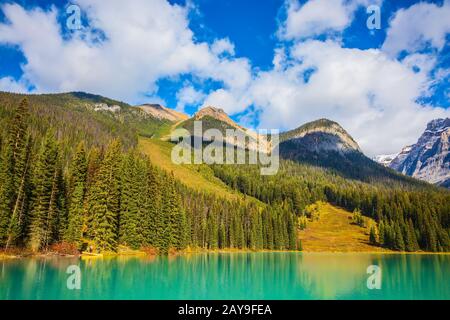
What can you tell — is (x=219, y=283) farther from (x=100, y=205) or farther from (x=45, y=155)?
(x=45, y=155)

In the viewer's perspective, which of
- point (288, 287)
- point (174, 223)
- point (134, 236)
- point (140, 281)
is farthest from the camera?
point (174, 223)

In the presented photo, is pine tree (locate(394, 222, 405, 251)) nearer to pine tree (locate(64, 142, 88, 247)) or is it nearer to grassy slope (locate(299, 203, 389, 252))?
grassy slope (locate(299, 203, 389, 252))

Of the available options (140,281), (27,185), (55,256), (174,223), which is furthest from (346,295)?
(174,223)

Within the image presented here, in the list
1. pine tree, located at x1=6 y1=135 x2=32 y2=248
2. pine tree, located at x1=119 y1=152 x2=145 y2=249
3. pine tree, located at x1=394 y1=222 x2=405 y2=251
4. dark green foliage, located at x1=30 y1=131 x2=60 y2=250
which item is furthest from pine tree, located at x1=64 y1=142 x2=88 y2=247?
pine tree, located at x1=394 y1=222 x2=405 y2=251

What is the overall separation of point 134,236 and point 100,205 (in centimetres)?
1189

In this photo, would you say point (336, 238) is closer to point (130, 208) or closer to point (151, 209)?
point (151, 209)

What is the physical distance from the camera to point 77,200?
69500 mm

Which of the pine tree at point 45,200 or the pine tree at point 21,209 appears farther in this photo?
the pine tree at point 45,200

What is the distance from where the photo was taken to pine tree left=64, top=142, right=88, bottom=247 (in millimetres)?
67375

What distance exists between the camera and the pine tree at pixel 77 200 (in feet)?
221

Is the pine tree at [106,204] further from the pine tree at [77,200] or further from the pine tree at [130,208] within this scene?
the pine tree at [77,200]

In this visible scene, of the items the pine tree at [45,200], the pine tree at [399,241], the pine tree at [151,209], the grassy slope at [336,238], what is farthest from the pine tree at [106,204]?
the pine tree at [399,241]

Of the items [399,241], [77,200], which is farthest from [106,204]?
[399,241]
